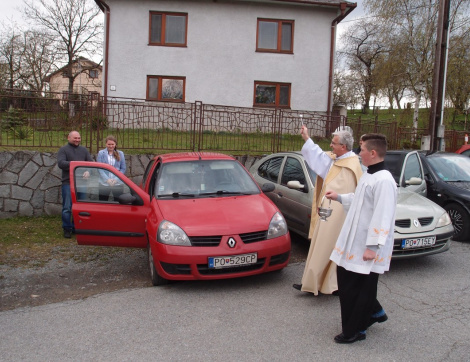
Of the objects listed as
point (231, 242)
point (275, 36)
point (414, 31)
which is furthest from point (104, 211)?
point (414, 31)

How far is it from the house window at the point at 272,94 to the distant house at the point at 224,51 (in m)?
0.04

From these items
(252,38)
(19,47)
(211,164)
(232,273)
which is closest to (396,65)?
(252,38)

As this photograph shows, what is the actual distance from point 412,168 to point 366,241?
5.30m

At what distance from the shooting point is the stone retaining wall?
854 centimetres

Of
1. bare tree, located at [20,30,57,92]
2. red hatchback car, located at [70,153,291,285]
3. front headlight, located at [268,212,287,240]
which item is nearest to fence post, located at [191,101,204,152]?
red hatchback car, located at [70,153,291,285]

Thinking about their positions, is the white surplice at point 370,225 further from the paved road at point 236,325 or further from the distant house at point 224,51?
the distant house at point 224,51

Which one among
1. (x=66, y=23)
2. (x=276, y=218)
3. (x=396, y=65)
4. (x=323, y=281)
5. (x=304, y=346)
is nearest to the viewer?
(x=304, y=346)

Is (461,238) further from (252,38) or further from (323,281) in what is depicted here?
(252,38)

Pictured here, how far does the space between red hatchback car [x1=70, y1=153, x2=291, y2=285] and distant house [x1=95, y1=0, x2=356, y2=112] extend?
41.5ft

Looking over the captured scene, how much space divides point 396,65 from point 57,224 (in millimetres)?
20094

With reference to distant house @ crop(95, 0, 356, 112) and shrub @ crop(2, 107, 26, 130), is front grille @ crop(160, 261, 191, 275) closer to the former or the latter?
shrub @ crop(2, 107, 26, 130)

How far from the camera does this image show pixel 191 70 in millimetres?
18547

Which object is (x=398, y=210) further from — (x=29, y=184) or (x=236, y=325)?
(x=29, y=184)

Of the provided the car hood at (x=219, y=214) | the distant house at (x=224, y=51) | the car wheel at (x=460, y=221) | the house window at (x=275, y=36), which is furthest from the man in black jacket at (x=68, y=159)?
the house window at (x=275, y=36)
